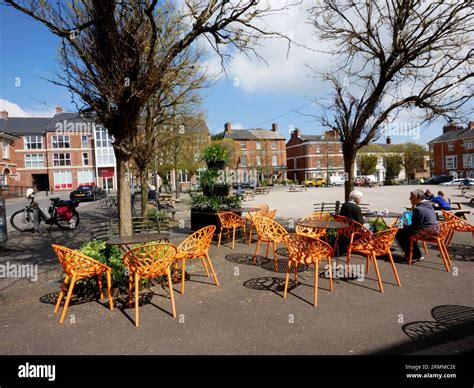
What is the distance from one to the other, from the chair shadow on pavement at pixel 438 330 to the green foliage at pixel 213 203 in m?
5.81

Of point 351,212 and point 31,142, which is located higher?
point 31,142

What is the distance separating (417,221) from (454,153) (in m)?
66.0

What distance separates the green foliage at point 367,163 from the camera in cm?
6172

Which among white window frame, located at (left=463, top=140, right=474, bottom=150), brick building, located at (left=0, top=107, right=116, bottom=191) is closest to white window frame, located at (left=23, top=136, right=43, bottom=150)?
brick building, located at (left=0, top=107, right=116, bottom=191)

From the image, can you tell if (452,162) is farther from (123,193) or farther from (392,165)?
(123,193)

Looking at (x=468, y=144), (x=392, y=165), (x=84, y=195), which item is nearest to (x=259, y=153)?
(x=392, y=165)

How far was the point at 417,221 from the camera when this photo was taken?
5836 mm

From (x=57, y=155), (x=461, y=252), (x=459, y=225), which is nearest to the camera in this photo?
(x=459, y=225)

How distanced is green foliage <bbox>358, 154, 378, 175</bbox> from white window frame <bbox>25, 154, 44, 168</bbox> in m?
59.7

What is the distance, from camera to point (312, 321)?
3727mm

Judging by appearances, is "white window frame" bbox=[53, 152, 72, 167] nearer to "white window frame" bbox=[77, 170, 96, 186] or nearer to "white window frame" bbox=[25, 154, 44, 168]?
"white window frame" bbox=[25, 154, 44, 168]

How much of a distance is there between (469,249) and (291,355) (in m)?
6.27

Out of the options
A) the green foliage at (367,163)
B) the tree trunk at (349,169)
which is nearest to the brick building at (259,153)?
the green foliage at (367,163)
